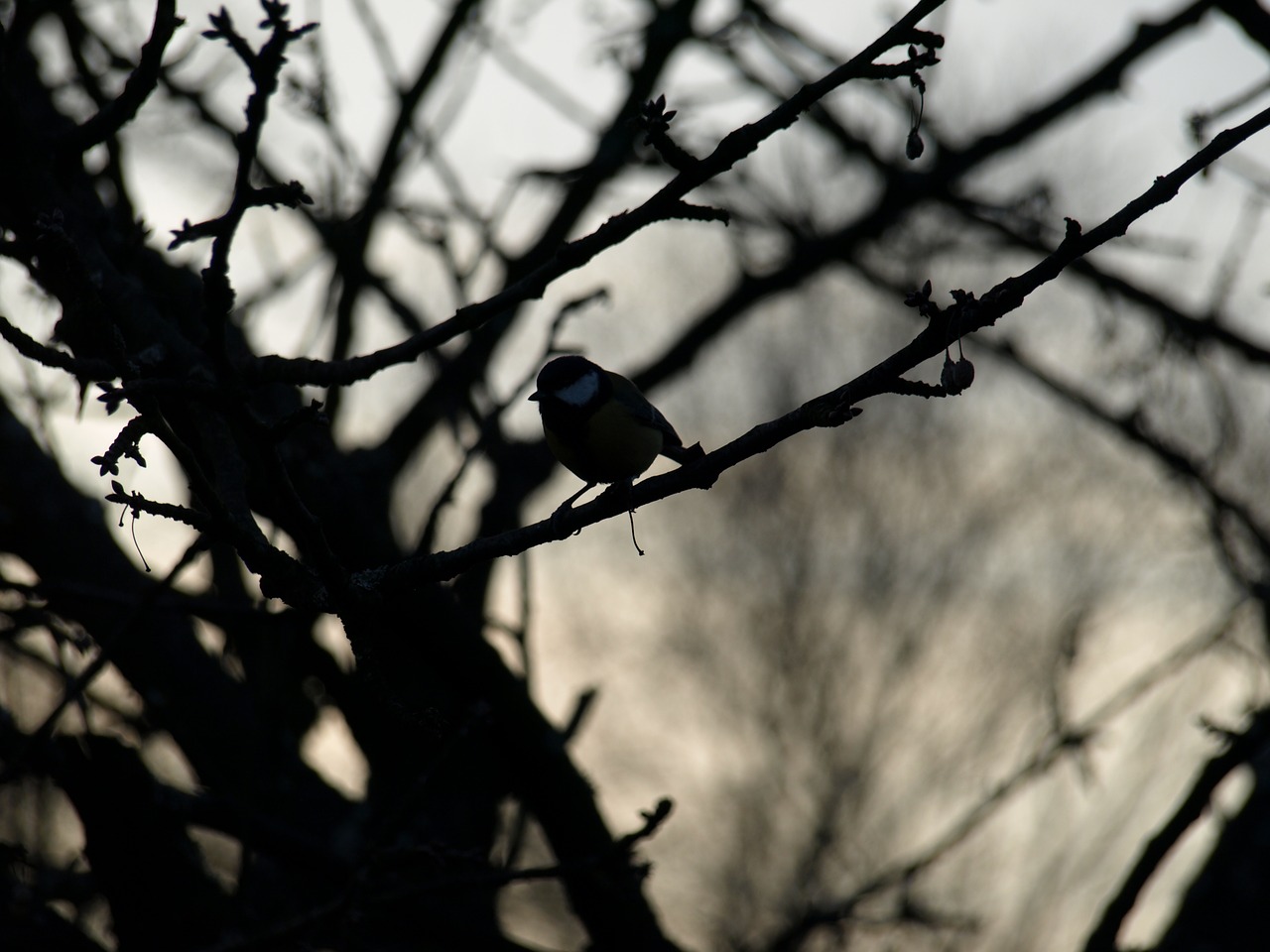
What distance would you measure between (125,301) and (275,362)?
0.60 meters

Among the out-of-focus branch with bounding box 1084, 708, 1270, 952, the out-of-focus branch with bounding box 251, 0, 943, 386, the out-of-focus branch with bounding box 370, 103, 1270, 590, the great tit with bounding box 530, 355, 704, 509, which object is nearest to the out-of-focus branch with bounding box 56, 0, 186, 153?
the out-of-focus branch with bounding box 251, 0, 943, 386

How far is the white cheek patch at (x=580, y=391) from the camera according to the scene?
292cm

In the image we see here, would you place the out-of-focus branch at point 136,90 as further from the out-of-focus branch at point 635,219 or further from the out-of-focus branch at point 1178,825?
the out-of-focus branch at point 1178,825

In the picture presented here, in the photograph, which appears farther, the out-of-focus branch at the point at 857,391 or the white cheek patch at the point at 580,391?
the white cheek patch at the point at 580,391

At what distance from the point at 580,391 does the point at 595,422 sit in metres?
0.15

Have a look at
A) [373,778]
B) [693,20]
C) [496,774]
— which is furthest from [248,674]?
[693,20]

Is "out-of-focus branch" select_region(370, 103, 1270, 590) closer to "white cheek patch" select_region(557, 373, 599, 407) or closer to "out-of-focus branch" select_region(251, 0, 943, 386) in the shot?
"out-of-focus branch" select_region(251, 0, 943, 386)

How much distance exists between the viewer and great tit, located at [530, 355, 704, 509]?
2828 millimetres

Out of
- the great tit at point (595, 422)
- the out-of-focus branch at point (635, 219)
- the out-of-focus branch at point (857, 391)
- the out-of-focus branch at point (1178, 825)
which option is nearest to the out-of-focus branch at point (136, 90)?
the out-of-focus branch at point (635, 219)

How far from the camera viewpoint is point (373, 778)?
13.5 ft

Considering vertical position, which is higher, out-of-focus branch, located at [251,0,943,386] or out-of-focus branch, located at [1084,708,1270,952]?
out-of-focus branch, located at [251,0,943,386]

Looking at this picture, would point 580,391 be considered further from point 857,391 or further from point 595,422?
point 857,391

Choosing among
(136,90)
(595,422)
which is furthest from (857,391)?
(136,90)

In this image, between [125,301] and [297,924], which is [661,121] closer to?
[125,301]
